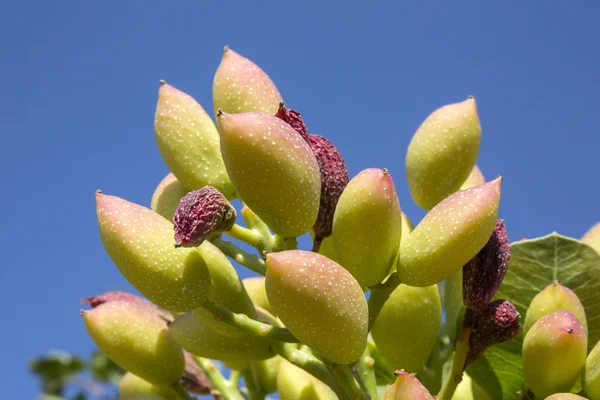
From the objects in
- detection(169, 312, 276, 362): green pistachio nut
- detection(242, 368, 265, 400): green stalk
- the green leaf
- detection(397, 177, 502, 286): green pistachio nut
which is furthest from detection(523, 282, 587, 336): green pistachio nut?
detection(242, 368, 265, 400): green stalk

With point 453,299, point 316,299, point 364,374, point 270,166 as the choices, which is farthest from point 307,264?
point 453,299

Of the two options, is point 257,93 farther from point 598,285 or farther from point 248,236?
point 598,285

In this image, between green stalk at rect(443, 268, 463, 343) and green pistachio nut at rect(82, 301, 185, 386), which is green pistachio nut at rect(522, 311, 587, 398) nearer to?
green stalk at rect(443, 268, 463, 343)

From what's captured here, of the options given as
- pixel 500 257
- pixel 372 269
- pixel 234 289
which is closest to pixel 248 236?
pixel 234 289

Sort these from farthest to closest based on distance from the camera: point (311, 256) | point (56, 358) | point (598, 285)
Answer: point (56, 358), point (598, 285), point (311, 256)

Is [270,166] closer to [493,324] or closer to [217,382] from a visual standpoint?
[493,324]
